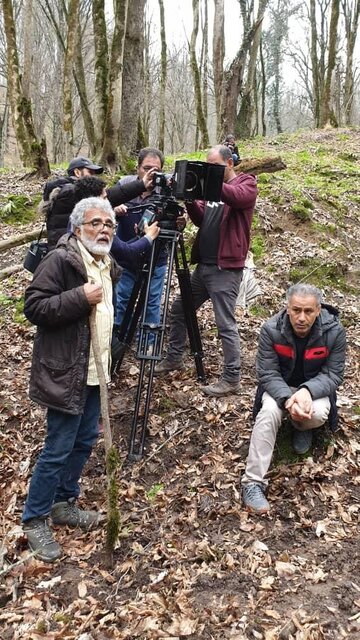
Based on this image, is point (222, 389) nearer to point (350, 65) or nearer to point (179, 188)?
point (179, 188)

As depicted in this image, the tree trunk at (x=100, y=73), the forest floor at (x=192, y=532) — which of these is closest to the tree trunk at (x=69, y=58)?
the tree trunk at (x=100, y=73)

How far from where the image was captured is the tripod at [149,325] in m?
4.22

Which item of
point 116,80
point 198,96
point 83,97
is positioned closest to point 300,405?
point 116,80

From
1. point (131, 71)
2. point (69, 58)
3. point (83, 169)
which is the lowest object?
point (83, 169)

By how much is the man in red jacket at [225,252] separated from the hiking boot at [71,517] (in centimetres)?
165

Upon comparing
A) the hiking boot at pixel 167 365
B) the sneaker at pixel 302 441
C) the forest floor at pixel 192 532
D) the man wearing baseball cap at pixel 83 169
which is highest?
the man wearing baseball cap at pixel 83 169

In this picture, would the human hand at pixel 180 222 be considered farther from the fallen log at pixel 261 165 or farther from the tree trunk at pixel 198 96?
the tree trunk at pixel 198 96

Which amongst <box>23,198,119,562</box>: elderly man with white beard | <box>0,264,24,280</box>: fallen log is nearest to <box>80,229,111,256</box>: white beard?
<box>23,198,119,562</box>: elderly man with white beard

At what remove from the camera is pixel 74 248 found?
3.23 metres

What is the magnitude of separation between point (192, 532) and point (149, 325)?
63.1 inches

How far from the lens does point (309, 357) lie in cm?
399

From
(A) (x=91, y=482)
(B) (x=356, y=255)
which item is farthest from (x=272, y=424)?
(B) (x=356, y=255)

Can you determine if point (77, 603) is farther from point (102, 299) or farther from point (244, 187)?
point (244, 187)

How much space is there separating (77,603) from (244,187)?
11.0ft
